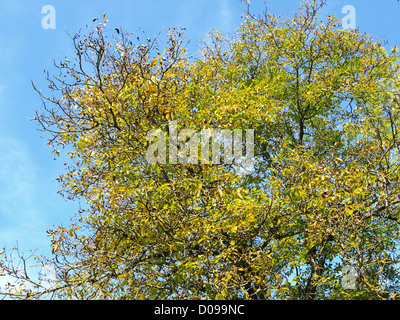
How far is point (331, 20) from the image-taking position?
15672 millimetres

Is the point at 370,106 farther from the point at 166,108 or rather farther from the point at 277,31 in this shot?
the point at 166,108
